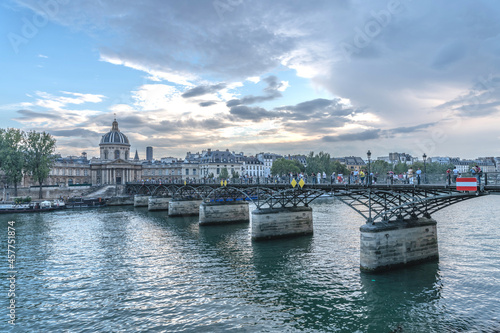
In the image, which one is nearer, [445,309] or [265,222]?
[445,309]

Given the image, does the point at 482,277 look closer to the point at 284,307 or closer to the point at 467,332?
the point at 467,332

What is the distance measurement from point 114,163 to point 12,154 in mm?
57964

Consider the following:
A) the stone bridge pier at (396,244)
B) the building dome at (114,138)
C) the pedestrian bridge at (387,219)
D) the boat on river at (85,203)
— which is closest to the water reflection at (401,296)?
the stone bridge pier at (396,244)

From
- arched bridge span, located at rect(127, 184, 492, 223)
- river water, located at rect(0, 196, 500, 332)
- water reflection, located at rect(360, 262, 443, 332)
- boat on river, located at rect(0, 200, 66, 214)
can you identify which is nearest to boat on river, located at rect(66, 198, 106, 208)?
boat on river, located at rect(0, 200, 66, 214)

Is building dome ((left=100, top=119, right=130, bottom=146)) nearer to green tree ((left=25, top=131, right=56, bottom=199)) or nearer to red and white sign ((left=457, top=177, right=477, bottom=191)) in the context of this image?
green tree ((left=25, top=131, right=56, bottom=199))

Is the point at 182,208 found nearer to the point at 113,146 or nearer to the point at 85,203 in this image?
the point at 85,203

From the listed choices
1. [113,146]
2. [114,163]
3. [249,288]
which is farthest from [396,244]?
[113,146]

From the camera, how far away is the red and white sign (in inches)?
785

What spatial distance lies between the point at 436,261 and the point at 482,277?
4005 mm

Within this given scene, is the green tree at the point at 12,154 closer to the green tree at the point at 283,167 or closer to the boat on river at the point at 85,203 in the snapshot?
the boat on river at the point at 85,203

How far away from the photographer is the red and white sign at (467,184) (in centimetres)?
1994

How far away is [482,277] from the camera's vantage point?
21.3m

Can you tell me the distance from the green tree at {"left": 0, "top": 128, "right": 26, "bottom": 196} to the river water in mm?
53267

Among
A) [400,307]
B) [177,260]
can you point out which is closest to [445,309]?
[400,307]
